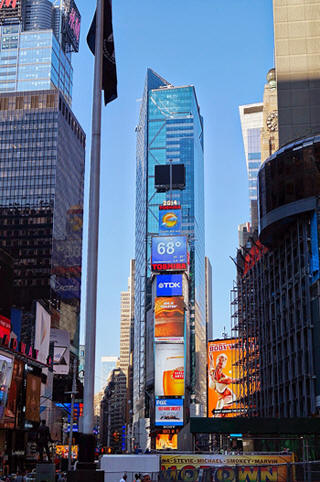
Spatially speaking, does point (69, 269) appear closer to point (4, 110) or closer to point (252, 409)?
point (4, 110)

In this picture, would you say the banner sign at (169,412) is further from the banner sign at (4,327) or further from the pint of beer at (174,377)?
the banner sign at (4,327)

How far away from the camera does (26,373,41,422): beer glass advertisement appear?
67700mm

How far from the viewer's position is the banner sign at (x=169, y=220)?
156000mm

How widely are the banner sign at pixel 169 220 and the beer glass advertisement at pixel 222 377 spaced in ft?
176

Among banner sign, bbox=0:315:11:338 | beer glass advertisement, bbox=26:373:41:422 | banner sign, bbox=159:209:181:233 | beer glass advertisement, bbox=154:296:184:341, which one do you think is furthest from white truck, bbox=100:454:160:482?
banner sign, bbox=159:209:181:233

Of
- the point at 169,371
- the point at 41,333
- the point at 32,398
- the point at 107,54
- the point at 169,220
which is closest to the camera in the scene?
the point at 107,54

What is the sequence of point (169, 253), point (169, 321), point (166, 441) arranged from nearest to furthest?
point (166, 441)
point (169, 321)
point (169, 253)

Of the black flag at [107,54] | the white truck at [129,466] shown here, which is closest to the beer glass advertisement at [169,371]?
the white truck at [129,466]

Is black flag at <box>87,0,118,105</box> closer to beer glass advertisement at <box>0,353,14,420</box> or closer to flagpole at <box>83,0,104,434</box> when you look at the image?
flagpole at <box>83,0,104,434</box>

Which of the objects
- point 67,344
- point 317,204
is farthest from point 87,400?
point 67,344

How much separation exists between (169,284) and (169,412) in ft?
84.6

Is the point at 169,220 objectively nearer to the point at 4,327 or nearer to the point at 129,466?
the point at 4,327

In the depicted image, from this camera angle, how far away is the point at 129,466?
106ft

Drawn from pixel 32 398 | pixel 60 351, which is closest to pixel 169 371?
pixel 60 351
